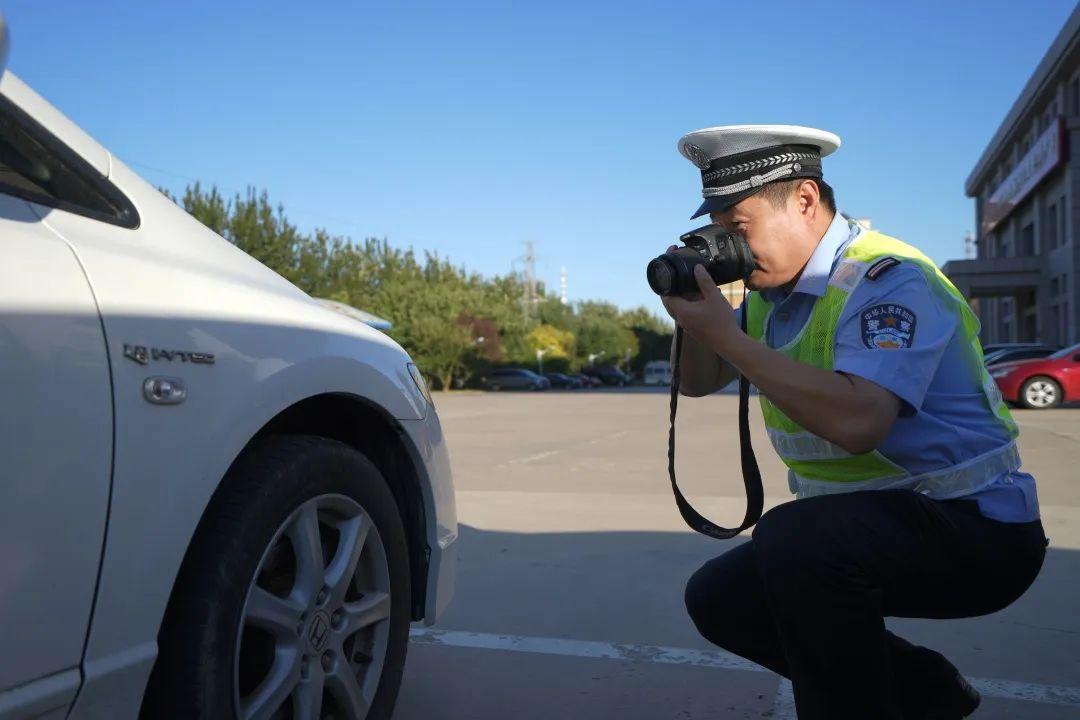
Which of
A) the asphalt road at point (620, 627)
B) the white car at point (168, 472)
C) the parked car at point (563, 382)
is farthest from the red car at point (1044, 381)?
the parked car at point (563, 382)

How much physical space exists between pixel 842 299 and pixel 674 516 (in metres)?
4.04

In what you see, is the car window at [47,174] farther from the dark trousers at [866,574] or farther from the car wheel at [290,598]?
the dark trousers at [866,574]

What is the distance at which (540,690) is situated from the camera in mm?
3037

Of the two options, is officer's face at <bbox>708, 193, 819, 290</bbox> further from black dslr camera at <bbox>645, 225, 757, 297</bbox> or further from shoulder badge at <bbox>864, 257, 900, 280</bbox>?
shoulder badge at <bbox>864, 257, 900, 280</bbox>

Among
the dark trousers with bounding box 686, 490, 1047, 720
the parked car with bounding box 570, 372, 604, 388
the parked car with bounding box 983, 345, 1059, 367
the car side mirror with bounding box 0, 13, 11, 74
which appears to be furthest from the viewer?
the parked car with bounding box 570, 372, 604, 388

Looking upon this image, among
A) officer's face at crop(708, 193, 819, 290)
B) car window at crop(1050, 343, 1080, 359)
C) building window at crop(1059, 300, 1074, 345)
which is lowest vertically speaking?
officer's face at crop(708, 193, 819, 290)

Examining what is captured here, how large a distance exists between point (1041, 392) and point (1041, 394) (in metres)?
0.04

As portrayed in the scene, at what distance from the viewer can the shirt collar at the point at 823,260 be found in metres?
2.26

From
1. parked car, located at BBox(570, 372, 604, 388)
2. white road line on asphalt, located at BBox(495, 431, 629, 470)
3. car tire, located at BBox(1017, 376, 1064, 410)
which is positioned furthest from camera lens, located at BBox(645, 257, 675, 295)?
parked car, located at BBox(570, 372, 604, 388)

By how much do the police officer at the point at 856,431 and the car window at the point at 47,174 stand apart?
1.15 m

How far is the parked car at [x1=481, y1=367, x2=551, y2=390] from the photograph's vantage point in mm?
55216

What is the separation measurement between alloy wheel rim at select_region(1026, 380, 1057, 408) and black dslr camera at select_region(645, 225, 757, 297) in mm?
16704

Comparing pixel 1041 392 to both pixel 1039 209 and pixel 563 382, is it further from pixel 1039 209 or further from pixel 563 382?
pixel 563 382

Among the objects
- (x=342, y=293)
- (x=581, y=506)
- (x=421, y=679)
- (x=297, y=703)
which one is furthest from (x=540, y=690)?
(x=342, y=293)
